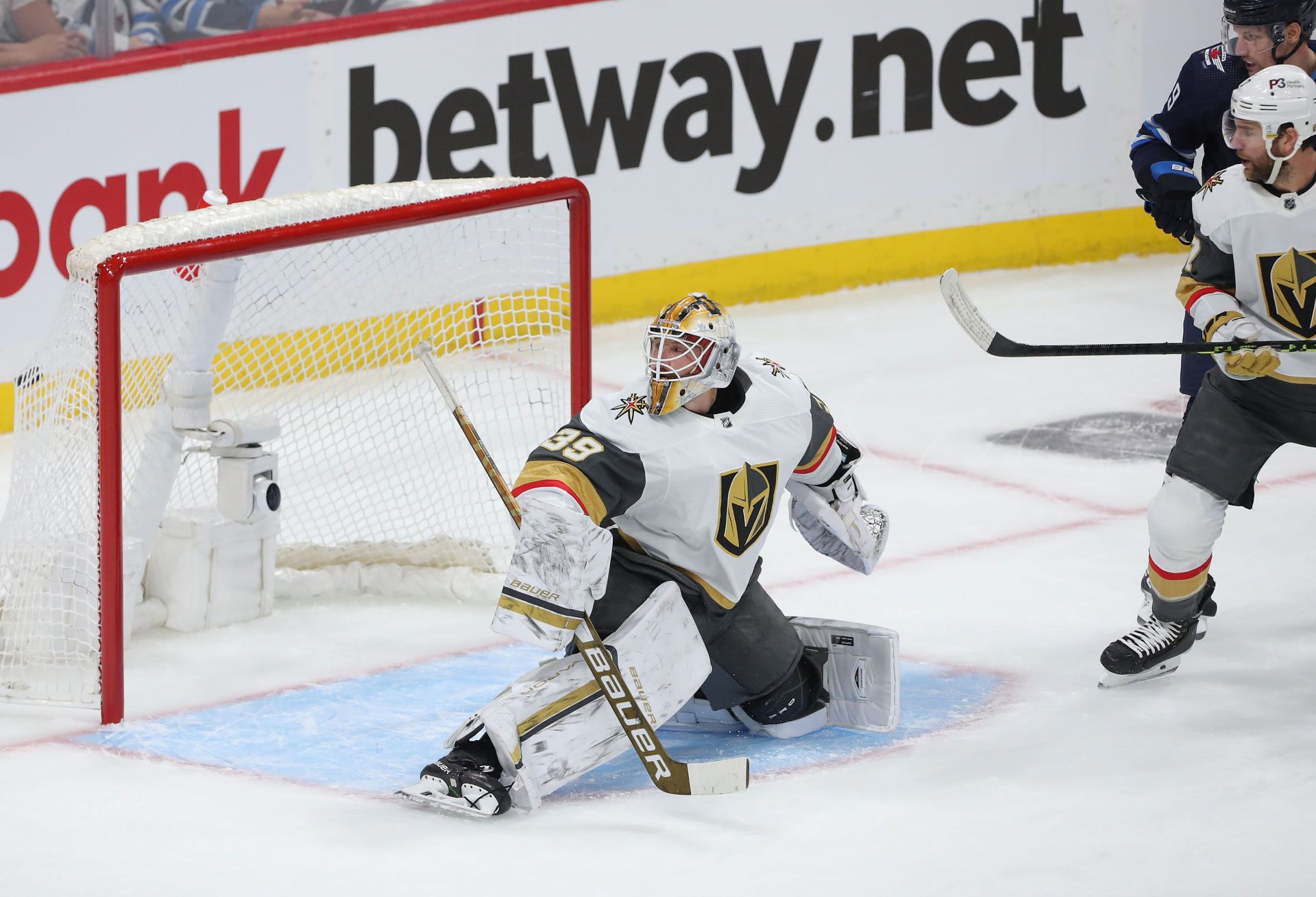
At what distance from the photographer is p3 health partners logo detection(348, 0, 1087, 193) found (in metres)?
6.23

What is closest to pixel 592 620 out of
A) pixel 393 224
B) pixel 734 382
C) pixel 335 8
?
pixel 734 382

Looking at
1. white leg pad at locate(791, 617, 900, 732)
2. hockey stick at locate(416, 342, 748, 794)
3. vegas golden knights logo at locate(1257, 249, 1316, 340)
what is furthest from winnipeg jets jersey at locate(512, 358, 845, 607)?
vegas golden knights logo at locate(1257, 249, 1316, 340)

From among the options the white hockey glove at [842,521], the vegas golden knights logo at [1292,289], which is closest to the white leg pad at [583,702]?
the white hockey glove at [842,521]

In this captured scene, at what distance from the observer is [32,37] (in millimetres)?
5527

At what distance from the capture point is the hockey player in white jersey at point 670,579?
10.6ft

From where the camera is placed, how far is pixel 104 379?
3.64m

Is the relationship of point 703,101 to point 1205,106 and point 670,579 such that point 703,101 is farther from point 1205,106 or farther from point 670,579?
point 670,579

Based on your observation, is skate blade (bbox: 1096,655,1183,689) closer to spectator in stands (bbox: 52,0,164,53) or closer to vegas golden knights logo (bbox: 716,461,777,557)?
vegas golden knights logo (bbox: 716,461,777,557)

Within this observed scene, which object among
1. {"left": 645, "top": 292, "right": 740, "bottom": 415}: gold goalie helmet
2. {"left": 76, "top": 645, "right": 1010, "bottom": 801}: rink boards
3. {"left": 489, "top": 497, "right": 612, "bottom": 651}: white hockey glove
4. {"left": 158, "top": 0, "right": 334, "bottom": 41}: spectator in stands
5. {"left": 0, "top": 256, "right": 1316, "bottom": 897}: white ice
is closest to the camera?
{"left": 0, "top": 256, "right": 1316, "bottom": 897}: white ice

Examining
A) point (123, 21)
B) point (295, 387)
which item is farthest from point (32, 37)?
point (295, 387)

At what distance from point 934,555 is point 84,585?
6.35 feet

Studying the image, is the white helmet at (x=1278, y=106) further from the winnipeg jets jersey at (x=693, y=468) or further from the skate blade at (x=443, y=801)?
the skate blade at (x=443, y=801)

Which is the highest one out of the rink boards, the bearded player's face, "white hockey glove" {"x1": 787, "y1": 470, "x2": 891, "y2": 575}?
the bearded player's face

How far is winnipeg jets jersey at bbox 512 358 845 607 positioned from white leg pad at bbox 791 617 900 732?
0.24 meters
